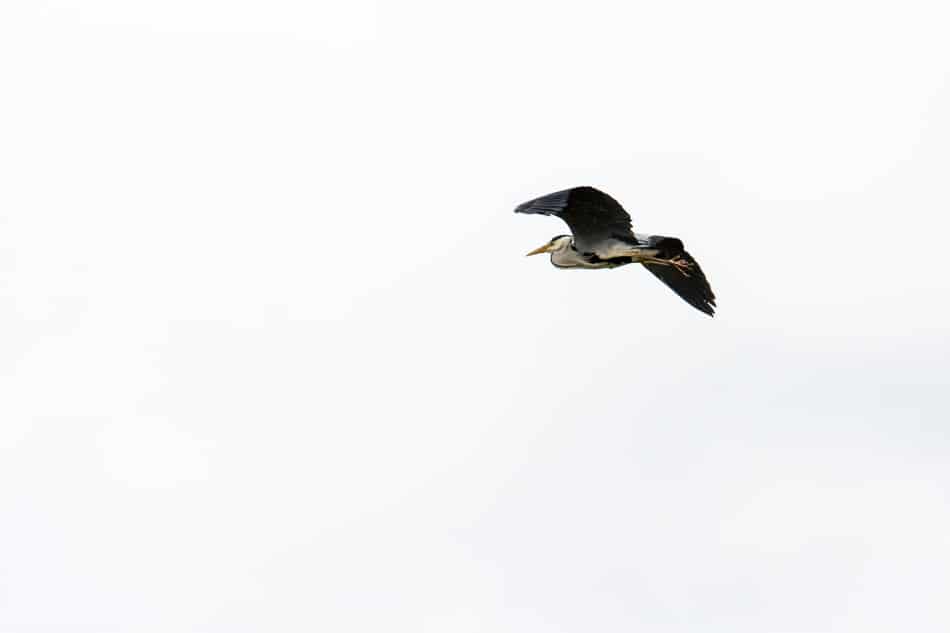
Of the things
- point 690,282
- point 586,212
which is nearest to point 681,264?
point 690,282

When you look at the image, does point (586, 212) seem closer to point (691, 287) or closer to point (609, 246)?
point (609, 246)

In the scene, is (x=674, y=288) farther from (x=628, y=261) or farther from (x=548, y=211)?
(x=548, y=211)

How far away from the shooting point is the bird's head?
47344mm

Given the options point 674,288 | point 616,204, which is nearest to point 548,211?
point 616,204

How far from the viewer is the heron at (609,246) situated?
44.1 metres

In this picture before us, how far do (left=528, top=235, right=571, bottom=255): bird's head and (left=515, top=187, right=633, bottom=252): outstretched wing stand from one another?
2.51 ft

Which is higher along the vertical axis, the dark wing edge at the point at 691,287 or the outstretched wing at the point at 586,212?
the outstretched wing at the point at 586,212

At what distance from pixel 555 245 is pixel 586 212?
2.79m

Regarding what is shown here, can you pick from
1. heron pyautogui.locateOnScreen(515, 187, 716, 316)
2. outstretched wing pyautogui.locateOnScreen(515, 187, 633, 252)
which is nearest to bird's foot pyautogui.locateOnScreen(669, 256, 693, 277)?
heron pyautogui.locateOnScreen(515, 187, 716, 316)

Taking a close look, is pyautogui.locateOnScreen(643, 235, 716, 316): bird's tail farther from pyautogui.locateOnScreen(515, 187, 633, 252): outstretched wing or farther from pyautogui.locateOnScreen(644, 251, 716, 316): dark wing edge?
pyautogui.locateOnScreen(515, 187, 633, 252): outstretched wing

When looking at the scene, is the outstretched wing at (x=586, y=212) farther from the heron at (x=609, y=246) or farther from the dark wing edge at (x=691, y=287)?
the dark wing edge at (x=691, y=287)

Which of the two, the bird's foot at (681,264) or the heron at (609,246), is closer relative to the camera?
the heron at (609,246)

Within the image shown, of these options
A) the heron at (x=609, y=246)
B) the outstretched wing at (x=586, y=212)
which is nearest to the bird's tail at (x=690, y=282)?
the heron at (x=609, y=246)

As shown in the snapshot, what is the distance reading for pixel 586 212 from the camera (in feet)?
148
